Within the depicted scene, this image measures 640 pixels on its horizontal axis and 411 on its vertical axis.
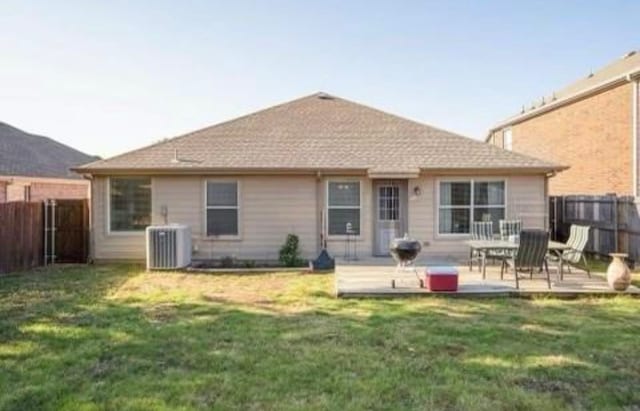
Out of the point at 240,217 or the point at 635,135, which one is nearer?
the point at 240,217

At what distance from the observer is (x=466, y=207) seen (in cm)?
1328

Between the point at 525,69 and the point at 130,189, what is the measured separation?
15264 mm

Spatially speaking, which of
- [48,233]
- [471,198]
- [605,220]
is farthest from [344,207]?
[48,233]

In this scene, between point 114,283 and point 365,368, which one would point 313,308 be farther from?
point 114,283

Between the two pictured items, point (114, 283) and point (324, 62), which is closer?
point (114, 283)

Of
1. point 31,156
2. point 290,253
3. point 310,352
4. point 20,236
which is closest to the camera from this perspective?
point 310,352

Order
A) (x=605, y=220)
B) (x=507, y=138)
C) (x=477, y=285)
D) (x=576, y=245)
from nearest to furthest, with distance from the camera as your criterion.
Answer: (x=477, y=285), (x=576, y=245), (x=605, y=220), (x=507, y=138)

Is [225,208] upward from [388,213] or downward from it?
upward

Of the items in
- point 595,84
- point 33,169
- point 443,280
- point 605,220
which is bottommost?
point 443,280

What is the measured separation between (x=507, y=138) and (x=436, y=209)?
13.7 meters

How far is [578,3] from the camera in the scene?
→ 44.8 feet

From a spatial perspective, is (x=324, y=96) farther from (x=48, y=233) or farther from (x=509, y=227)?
(x=48, y=233)

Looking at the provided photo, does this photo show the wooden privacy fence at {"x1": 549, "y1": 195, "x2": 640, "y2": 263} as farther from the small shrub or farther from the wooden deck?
the small shrub

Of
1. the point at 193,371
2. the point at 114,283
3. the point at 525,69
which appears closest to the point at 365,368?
the point at 193,371
